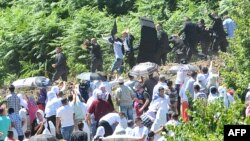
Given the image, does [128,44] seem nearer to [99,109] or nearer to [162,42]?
[162,42]

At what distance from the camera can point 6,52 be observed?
4325cm

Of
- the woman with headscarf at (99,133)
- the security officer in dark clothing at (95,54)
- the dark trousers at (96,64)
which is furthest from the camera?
the dark trousers at (96,64)

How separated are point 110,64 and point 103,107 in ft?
35.9

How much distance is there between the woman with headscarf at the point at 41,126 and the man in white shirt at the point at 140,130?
226cm

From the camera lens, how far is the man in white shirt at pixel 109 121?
27955 mm

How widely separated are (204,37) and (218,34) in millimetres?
437

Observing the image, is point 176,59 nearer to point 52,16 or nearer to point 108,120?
point 52,16

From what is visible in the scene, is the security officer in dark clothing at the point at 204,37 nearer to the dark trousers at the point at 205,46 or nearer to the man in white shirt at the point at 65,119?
the dark trousers at the point at 205,46

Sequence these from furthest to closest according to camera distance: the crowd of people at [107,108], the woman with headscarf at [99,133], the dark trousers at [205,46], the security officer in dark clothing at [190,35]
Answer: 1. the dark trousers at [205,46]
2. the security officer in dark clothing at [190,35]
3. the woman with headscarf at [99,133]
4. the crowd of people at [107,108]

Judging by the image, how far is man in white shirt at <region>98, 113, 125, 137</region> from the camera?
2795 cm

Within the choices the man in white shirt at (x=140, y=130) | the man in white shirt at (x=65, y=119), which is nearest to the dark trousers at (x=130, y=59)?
the man in white shirt at (x=65, y=119)

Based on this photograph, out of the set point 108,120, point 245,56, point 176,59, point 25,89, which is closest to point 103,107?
point 108,120

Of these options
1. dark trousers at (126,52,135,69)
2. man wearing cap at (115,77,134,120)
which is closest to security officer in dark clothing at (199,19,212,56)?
dark trousers at (126,52,135,69)

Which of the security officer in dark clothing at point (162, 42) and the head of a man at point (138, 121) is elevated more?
the security officer in dark clothing at point (162, 42)
